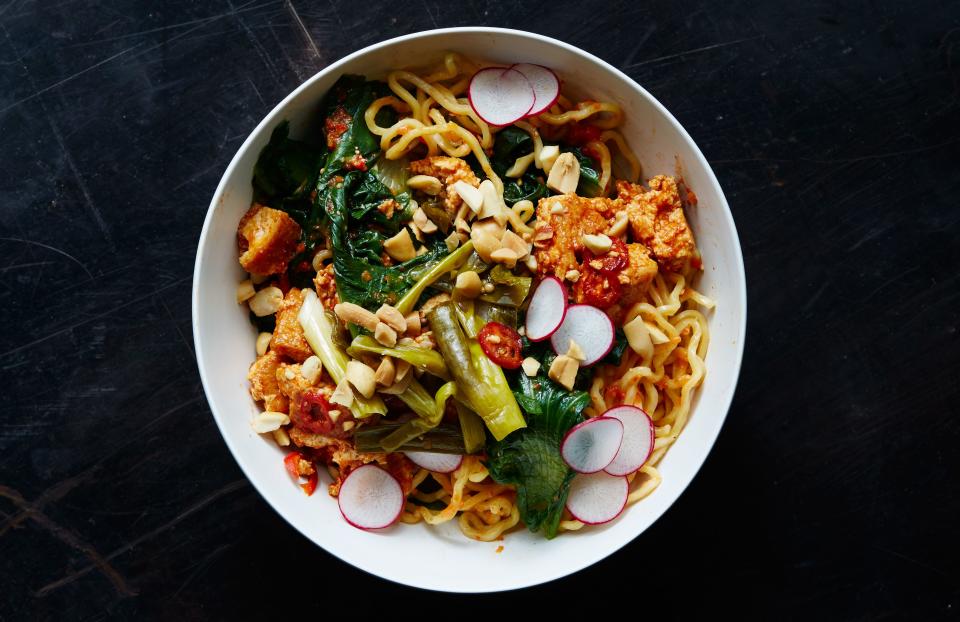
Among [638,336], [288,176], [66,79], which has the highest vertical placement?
[66,79]

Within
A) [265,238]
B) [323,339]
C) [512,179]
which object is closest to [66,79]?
[265,238]

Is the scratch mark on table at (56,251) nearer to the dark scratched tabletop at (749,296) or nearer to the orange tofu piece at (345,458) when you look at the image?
the dark scratched tabletop at (749,296)

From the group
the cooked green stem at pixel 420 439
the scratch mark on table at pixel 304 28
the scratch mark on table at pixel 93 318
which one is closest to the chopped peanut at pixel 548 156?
the cooked green stem at pixel 420 439

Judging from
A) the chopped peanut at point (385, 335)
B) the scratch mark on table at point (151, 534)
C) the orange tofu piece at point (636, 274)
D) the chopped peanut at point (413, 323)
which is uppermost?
the chopped peanut at point (385, 335)

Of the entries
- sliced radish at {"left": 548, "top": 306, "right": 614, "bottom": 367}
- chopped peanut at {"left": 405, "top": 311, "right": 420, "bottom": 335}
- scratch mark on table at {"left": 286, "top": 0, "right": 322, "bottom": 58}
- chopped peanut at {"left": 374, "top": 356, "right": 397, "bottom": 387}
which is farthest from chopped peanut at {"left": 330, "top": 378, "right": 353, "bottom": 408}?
scratch mark on table at {"left": 286, "top": 0, "right": 322, "bottom": 58}

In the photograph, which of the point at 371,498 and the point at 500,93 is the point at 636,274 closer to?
the point at 500,93

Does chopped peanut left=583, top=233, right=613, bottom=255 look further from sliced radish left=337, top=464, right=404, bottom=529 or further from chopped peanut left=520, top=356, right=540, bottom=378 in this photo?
sliced radish left=337, top=464, right=404, bottom=529

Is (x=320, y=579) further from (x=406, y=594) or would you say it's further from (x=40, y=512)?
(x=40, y=512)
